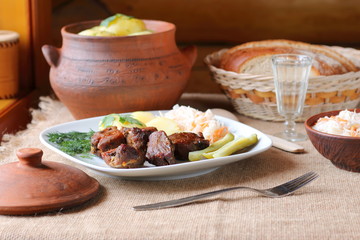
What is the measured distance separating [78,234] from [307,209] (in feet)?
1.30

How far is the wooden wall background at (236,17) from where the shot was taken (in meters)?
2.18

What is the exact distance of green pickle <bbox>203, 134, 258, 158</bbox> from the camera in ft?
3.87

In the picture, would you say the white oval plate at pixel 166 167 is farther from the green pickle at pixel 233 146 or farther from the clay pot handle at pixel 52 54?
the clay pot handle at pixel 52 54

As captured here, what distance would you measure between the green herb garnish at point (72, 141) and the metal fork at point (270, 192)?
0.87 feet

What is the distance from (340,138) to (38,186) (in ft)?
1.91

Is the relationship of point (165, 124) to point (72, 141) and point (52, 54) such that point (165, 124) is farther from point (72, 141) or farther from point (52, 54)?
point (52, 54)

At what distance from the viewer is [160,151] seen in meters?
1.13

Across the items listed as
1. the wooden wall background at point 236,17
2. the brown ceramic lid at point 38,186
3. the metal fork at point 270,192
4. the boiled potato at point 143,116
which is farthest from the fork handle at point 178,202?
the wooden wall background at point 236,17

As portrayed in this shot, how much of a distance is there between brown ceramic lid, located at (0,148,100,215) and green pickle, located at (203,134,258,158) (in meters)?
0.25

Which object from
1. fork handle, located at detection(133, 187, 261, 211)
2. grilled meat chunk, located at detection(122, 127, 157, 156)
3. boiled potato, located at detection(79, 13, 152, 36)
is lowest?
fork handle, located at detection(133, 187, 261, 211)

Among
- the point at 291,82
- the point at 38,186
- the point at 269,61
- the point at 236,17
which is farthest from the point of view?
the point at 236,17

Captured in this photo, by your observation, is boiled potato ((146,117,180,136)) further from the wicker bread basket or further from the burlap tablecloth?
the wicker bread basket

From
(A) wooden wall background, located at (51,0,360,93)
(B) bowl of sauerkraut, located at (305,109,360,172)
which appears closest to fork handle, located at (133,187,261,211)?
(B) bowl of sauerkraut, located at (305,109,360,172)

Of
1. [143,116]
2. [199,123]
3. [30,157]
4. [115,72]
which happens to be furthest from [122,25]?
[30,157]
